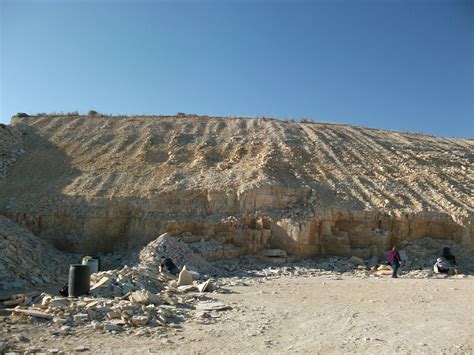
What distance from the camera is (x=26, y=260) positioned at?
13344 mm

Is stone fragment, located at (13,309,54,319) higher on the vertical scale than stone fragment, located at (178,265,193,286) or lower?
lower

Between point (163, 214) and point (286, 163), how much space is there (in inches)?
234

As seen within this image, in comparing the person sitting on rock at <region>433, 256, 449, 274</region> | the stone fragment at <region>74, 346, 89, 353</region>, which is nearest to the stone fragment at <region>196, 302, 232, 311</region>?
the stone fragment at <region>74, 346, 89, 353</region>

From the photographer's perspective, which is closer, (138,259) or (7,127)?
(138,259)

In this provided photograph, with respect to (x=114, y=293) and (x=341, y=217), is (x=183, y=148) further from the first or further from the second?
(x=114, y=293)

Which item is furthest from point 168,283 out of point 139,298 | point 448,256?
point 448,256

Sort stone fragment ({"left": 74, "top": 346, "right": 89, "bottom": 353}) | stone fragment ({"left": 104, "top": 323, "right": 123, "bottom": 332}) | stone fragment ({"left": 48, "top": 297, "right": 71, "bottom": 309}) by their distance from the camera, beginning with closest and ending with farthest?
stone fragment ({"left": 74, "top": 346, "right": 89, "bottom": 353}), stone fragment ({"left": 104, "top": 323, "right": 123, "bottom": 332}), stone fragment ({"left": 48, "top": 297, "right": 71, "bottom": 309})

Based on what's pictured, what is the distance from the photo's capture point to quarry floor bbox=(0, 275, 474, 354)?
21.5 ft

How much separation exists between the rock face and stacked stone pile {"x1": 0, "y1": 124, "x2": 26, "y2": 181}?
84 millimetres

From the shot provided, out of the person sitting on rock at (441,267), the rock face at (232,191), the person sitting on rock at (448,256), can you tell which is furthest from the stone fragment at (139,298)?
the person sitting on rock at (448,256)

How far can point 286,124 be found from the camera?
25953mm

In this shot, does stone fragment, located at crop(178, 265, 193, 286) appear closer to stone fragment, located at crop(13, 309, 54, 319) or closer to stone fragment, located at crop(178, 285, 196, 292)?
stone fragment, located at crop(178, 285, 196, 292)

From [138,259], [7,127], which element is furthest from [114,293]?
[7,127]

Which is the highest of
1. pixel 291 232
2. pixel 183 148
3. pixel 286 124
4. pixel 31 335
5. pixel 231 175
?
pixel 286 124
